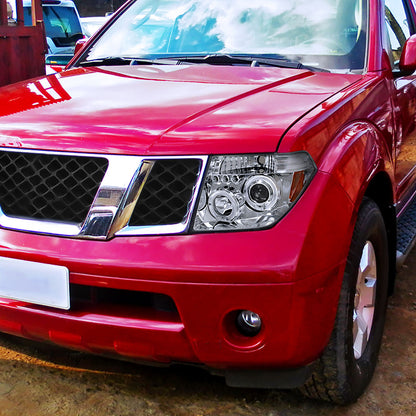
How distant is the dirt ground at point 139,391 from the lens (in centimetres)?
237

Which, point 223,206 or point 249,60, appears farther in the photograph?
point 249,60

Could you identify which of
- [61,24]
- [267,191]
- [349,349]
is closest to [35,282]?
[267,191]

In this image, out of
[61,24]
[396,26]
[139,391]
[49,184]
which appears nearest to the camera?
[49,184]

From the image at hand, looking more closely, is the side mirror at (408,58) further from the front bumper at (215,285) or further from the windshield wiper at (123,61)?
the front bumper at (215,285)

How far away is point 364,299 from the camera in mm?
2510

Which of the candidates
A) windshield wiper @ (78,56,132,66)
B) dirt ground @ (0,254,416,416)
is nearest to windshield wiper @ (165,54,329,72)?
windshield wiper @ (78,56,132,66)

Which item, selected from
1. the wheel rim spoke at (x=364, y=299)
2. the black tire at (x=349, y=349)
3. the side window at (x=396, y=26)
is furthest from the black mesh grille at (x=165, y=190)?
the side window at (x=396, y=26)

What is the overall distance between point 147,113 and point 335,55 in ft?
3.75

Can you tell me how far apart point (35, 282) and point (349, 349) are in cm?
104

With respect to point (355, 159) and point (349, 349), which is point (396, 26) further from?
point (349, 349)

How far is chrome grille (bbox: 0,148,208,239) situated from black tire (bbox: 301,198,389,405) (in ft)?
1.93

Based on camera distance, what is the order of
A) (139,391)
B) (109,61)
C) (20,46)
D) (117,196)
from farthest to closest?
(20,46) → (109,61) → (139,391) → (117,196)

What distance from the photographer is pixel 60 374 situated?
2611mm

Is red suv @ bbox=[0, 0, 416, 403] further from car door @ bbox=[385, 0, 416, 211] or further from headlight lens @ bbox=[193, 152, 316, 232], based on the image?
car door @ bbox=[385, 0, 416, 211]
